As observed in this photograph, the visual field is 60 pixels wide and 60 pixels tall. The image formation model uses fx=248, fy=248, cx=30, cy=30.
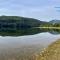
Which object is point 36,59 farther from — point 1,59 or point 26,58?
point 1,59

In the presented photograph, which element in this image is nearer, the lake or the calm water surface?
the lake

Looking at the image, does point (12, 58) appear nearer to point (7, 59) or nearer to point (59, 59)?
point (7, 59)

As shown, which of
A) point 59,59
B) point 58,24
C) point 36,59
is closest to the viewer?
point 59,59

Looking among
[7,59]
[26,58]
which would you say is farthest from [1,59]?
[26,58]

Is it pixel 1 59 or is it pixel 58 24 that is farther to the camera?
pixel 58 24

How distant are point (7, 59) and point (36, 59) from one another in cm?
266

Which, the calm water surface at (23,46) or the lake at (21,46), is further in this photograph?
the calm water surface at (23,46)

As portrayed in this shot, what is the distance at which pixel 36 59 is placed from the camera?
22.3 m

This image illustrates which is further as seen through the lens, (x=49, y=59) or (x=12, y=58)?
(x=12, y=58)

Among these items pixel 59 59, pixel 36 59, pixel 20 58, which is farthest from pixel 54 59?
pixel 20 58

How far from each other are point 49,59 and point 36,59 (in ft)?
4.48

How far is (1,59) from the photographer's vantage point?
73.9 ft

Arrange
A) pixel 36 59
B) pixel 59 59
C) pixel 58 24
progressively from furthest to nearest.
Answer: pixel 58 24 < pixel 36 59 < pixel 59 59

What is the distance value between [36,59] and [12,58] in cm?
247
